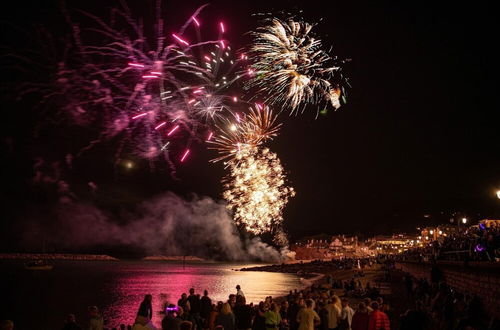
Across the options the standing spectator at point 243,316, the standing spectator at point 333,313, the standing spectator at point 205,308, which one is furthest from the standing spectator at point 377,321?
the standing spectator at point 205,308

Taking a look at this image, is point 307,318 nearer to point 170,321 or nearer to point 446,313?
point 170,321

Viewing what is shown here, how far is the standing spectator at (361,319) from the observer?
9.52 meters

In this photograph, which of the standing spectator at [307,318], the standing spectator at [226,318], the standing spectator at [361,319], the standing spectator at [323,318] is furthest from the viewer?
the standing spectator at [323,318]

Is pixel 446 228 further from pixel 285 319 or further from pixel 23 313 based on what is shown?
pixel 285 319

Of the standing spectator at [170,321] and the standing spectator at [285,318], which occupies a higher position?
the standing spectator at [170,321]

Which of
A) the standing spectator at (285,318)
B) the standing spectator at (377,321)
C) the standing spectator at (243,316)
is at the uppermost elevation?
the standing spectator at (377,321)

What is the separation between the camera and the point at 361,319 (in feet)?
31.5

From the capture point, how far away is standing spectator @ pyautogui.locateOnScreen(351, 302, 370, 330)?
9.52 metres

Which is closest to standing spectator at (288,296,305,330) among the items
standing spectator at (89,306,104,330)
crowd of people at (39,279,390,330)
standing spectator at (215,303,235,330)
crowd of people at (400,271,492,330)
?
crowd of people at (39,279,390,330)

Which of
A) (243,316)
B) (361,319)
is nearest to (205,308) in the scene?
(243,316)

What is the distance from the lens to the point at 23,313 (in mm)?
42750

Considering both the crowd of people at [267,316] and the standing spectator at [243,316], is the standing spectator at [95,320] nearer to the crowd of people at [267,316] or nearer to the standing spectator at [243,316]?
the crowd of people at [267,316]

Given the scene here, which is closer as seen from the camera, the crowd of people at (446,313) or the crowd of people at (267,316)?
the crowd of people at (446,313)

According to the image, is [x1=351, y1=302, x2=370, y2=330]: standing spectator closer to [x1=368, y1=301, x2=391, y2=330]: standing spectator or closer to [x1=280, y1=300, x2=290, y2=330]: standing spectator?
[x1=368, y1=301, x2=391, y2=330]: standing spectator
